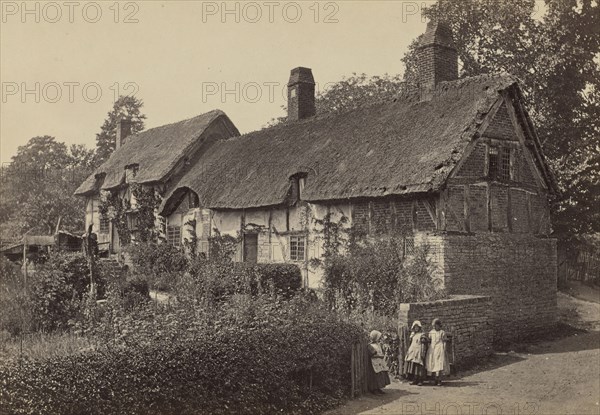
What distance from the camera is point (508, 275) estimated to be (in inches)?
672

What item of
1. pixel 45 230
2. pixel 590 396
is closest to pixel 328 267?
pixel 590 396

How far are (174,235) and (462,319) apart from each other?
1539cm

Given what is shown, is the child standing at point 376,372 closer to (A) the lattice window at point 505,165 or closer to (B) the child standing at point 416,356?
(B) the child standing at point 416,356

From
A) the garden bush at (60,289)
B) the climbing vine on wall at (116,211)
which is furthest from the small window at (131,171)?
the garden bush at (60,289)

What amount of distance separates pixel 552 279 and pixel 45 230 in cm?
3657

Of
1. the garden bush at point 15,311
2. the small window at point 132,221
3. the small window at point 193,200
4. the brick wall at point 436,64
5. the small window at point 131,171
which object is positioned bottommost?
the garden bush at point 15,311

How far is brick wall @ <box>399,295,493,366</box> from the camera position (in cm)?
1268

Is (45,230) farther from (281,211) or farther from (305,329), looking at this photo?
(305,329)

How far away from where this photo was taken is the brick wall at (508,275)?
1564cm

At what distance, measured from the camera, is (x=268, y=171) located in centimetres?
2156

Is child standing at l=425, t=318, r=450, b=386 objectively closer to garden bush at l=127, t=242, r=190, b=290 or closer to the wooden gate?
the wooden gate

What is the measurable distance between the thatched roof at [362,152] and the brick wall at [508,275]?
2263 millimetres

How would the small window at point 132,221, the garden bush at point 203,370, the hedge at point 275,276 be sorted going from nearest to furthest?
the garden bush at point 203,370 → the hedge at point 275,276 → the small window at point 132,221

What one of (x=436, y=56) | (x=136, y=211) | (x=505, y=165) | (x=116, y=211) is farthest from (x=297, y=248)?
(x=116, y=211)
